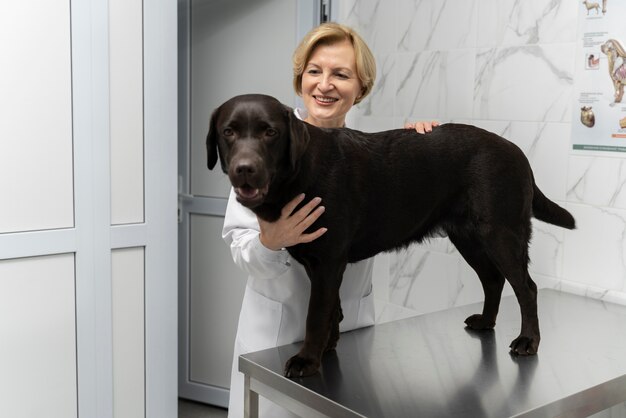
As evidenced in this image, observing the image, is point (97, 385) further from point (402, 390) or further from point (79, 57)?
point (402, 390)

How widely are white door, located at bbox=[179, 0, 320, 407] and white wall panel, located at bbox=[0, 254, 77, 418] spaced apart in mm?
1044

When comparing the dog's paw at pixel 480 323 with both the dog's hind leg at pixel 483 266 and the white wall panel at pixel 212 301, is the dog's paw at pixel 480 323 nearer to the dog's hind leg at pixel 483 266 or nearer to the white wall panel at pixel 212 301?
the dog's hind leg at pixel 483 266

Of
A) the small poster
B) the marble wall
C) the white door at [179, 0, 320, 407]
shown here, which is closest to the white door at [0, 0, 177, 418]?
the white door at [179, 0, 320, 407]

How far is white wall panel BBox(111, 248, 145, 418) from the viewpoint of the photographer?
2266 millimetres

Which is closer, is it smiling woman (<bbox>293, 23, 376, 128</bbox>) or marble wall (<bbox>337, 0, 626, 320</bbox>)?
smiling woman (<bbox>293, 23, 376, 128</bbox>)

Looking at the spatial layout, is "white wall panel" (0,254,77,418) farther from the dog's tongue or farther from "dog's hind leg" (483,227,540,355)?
"dog's hind leg" (483,227,540,355)

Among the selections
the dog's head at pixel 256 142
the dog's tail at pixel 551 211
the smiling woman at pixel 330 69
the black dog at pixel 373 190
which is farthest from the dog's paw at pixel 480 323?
the dog's head at pixel 256 142

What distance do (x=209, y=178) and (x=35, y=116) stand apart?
1184 mm

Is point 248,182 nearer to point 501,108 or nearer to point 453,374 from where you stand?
point 453,374

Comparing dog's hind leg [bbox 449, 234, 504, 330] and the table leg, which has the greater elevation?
dog's hind leg [bbox 449, 234, 504, 330]

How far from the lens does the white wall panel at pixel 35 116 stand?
1.93 metres

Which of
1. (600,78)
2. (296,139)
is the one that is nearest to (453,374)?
(296,139)

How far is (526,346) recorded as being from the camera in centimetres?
138

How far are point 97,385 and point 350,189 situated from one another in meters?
1.47
